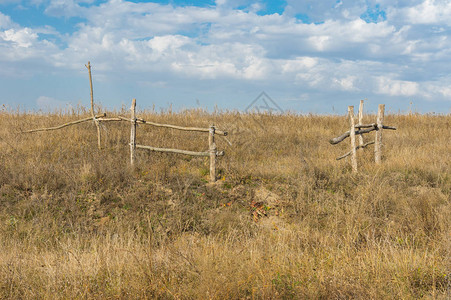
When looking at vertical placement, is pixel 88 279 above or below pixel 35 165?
below

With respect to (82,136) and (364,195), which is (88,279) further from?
(82,136)

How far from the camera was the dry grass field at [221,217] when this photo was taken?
3877mm

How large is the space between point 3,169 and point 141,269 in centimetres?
A: 669

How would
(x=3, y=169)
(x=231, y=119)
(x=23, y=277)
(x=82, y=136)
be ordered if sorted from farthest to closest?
(x=231, y=119), (x=82, y=136), (x=3, y=169), (x=23, y=277)

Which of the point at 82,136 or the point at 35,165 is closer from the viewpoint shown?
the point at 35,165

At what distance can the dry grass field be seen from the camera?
388cm

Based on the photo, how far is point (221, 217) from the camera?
698 centimetres

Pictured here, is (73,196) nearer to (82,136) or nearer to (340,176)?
(82,136)

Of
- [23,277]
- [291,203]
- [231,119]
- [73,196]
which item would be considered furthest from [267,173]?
[231,119]

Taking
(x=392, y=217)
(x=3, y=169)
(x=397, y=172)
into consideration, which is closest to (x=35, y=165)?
(x=3, y=169)

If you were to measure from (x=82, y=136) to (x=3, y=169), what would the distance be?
368 centimetres

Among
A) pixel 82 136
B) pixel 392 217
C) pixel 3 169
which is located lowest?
pixel 392 217

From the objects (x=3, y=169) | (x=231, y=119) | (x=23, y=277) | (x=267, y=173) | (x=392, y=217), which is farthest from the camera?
(x=231, y=119)

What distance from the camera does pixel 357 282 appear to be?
148 inches
